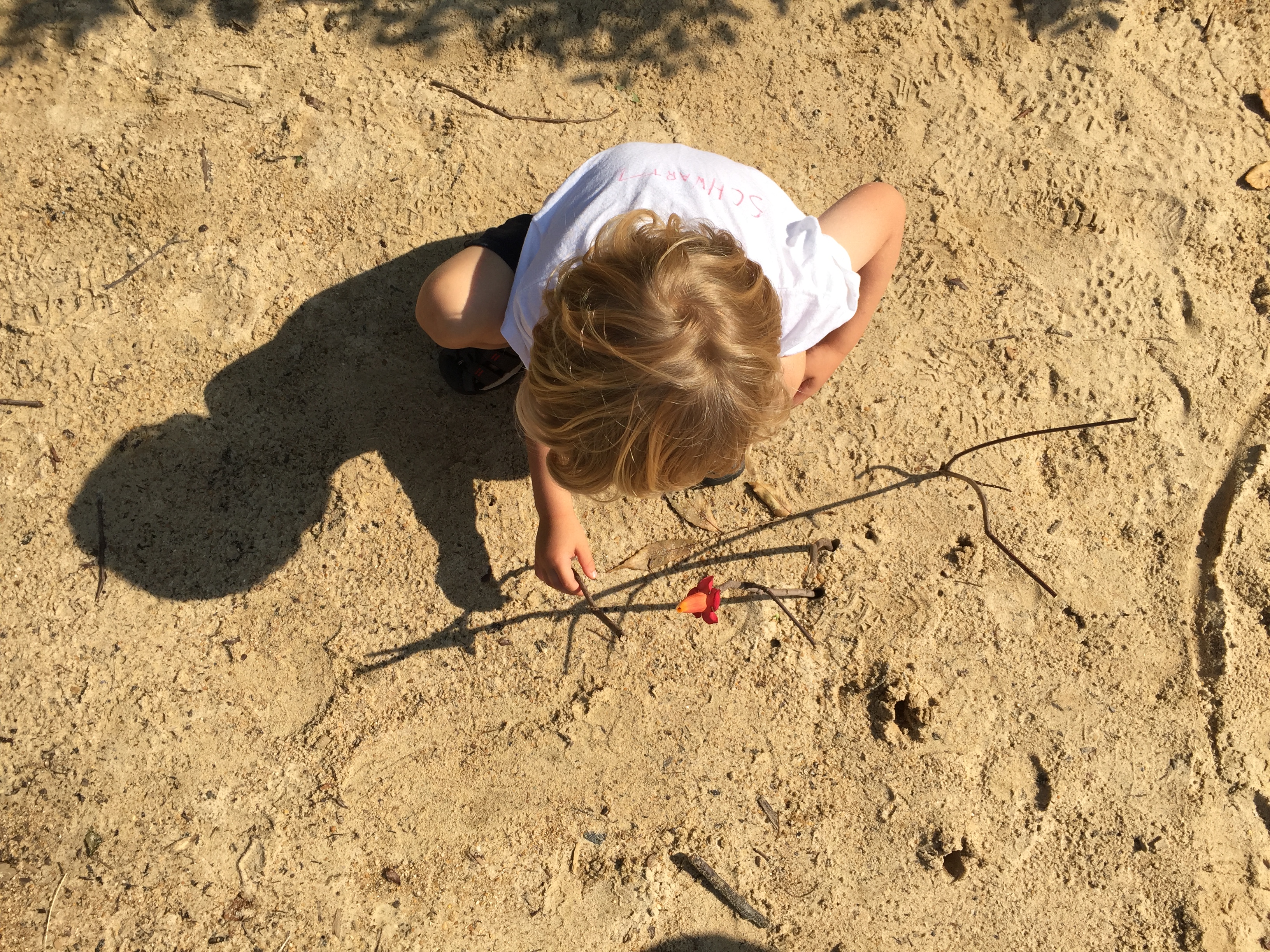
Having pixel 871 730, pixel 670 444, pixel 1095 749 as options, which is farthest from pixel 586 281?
pixel 1095 749

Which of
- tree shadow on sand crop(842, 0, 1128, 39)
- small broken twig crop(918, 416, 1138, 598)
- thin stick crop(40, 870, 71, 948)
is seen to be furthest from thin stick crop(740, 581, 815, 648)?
tree shadow on sand crop(842, 0, 1128, 39)

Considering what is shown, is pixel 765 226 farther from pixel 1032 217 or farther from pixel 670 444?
pixel 1032 217

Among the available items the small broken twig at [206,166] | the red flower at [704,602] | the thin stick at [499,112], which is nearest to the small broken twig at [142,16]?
the small broken twig at [206,166]

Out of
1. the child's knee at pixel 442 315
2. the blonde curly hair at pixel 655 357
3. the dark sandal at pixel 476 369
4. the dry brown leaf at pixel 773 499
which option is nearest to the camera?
the blonde curly hair at pixel 655 357

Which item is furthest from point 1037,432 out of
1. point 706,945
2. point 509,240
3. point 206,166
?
point 206,166

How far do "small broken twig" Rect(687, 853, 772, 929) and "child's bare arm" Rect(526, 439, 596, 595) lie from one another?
0.74m

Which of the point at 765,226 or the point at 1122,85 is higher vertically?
the point at 1122,85

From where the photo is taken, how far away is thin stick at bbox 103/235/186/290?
213 cm

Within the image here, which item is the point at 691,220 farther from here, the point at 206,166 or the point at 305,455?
the point at 206,166

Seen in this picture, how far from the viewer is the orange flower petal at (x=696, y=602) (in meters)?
1.91

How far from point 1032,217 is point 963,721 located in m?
1.42

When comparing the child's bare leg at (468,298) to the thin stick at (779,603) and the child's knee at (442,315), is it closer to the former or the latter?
the child's knee at (442,315)

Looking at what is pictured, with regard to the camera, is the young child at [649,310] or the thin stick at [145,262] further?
the thin stick at [145,262]

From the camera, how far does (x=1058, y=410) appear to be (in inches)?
88.3
